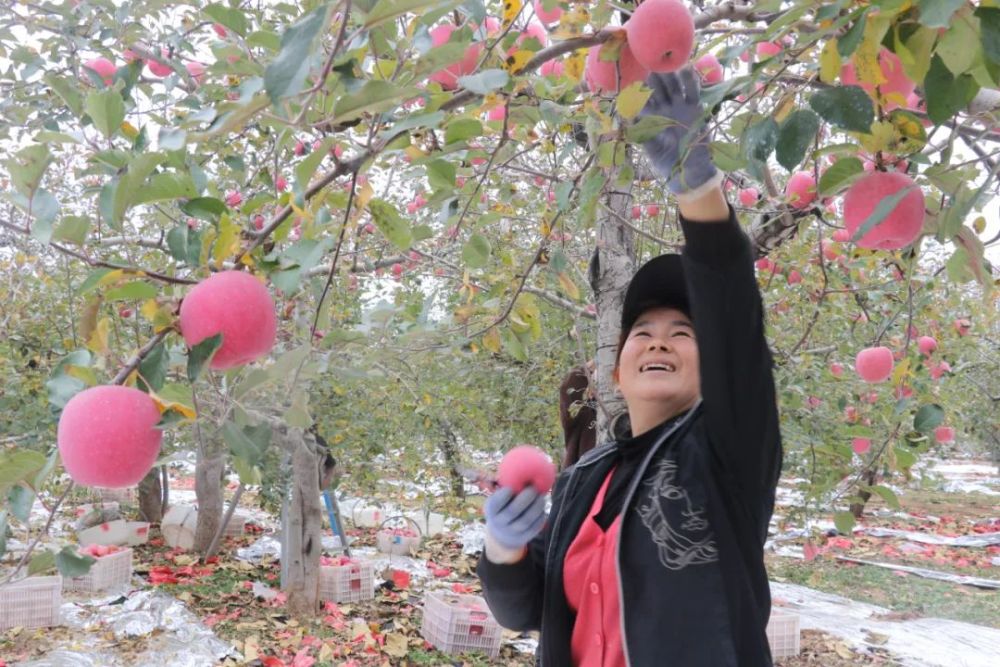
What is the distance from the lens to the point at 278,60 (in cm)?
59

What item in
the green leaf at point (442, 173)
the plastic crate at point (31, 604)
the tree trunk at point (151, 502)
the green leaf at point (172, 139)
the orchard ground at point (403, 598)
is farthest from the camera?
the tree trunk at point (151, 502)

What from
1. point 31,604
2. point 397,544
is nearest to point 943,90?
point 31,604

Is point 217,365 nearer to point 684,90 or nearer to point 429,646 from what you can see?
point 684,90

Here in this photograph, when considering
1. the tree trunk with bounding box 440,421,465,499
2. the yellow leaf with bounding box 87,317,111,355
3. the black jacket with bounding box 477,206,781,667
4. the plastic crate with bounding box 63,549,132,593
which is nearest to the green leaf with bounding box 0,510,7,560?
the yellow leaf with bounding box 87,317,111,355

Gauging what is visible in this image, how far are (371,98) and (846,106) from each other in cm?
49

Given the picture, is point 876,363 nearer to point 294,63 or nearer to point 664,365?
point 664,365

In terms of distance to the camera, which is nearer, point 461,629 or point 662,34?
point 662,34

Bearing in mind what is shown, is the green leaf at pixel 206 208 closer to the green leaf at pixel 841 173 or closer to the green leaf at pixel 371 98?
the green leaf at pixel 371 98

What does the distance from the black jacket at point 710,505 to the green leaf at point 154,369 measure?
0.67m

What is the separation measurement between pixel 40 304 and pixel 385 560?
325 centimetres

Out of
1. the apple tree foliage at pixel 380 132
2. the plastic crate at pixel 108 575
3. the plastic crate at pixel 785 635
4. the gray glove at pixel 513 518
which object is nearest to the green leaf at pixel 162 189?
the apple tree foliage at pixel 380 132

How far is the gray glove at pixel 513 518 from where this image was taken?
131cm

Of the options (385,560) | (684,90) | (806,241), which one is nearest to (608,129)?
(684,90)

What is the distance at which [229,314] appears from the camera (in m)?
0.80
